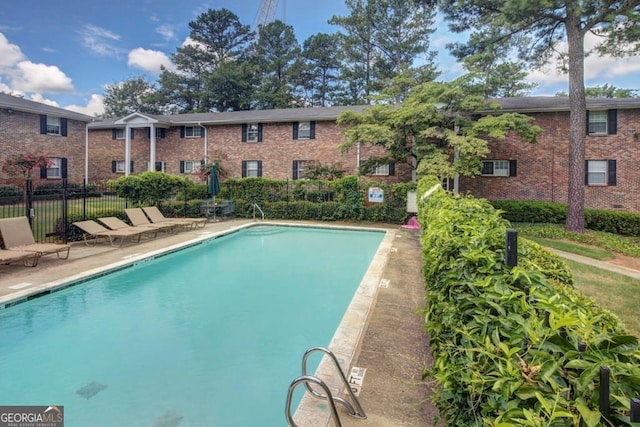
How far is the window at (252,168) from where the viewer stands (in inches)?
854

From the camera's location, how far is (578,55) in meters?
12.7

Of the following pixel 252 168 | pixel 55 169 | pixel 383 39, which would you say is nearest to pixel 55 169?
pixel 55 169

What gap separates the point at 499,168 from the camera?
17.6 meters

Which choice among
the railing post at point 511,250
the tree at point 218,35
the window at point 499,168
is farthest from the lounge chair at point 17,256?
the tree at point 218,35

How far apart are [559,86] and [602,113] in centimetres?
2364

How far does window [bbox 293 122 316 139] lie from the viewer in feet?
67.6

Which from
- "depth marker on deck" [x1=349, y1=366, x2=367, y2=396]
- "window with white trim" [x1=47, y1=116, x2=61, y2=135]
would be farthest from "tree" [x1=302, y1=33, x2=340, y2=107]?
"depth marker on deck" [x1=349, y1=366, x2=367, y2=396]

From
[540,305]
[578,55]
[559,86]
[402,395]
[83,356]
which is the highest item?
[559,86]

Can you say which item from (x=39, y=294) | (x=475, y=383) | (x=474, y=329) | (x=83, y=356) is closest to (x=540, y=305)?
(x=474, y=329)

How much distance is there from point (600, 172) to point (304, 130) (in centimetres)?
1442

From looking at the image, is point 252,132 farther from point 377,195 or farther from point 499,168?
point 499,168

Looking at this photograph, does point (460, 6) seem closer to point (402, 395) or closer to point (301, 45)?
point (402, 395)

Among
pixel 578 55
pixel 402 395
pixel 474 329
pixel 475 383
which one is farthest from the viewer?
pixel 578 55

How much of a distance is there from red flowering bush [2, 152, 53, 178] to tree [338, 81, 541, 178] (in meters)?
15.9
